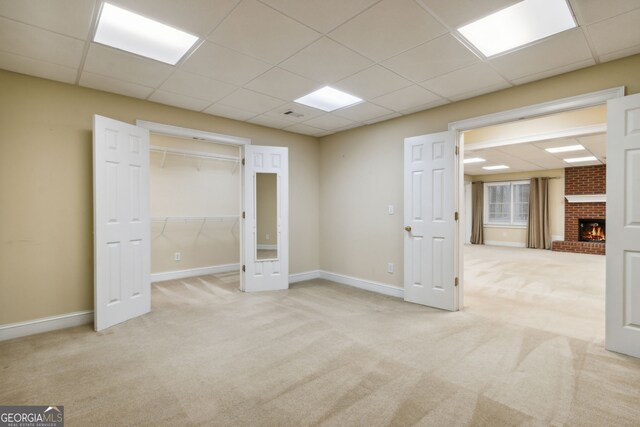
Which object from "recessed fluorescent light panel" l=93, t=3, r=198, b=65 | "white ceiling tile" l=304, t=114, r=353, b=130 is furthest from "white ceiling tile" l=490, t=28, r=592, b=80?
"recessed fluorescent light panel" l=93, t=3, r=198, b=65

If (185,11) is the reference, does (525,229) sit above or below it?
below

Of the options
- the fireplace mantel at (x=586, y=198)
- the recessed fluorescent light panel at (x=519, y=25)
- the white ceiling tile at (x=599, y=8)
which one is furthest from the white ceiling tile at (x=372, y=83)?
the fireplace mantel at (x=586, y=198)

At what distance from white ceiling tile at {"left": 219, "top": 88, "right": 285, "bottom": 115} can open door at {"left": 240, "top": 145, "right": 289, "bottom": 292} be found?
747mm

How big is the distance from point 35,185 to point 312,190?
3.67 metres

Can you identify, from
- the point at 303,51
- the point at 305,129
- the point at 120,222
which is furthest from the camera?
the point at 305,129

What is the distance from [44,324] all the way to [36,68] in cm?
247

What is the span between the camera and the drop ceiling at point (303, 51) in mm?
2014

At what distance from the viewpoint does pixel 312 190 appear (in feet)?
18.1

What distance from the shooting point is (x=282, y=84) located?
3.21 metres

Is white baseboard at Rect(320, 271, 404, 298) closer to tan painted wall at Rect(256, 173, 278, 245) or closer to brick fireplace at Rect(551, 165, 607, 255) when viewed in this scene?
tan painted wall at Rect(256, 173, 278, 245)

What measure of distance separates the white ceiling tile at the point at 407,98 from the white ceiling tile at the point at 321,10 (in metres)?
1.45

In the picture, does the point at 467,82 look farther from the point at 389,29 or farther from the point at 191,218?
the point at 191,218

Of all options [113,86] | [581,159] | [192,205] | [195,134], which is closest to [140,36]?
[113,86]

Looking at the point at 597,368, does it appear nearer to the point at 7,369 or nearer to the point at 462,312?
the point at 462,312
